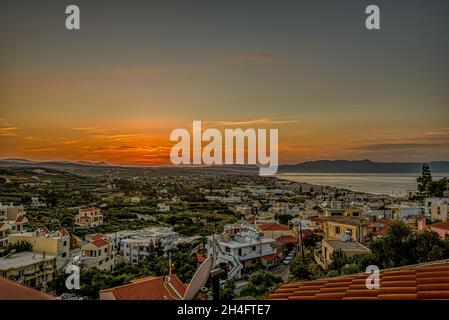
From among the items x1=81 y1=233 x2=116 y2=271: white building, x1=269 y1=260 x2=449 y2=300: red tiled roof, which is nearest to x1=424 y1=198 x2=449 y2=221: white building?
x1=269 y1=260 x2=449 y2=300: red tiled roof

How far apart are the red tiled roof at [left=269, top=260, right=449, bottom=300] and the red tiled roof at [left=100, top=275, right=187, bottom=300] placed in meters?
0.90

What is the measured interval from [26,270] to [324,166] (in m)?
2.48

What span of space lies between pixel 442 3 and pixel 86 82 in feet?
8.89

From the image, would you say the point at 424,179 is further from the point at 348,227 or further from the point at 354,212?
the point at 348,227

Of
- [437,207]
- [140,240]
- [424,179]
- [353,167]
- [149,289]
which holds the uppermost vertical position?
[353,167]

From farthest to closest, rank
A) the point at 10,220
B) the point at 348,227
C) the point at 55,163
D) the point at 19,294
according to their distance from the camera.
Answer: the point at 348,227
the point at 55,163
the point at 10,220
the point at 19,294

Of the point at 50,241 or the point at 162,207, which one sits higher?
the point at 162,207

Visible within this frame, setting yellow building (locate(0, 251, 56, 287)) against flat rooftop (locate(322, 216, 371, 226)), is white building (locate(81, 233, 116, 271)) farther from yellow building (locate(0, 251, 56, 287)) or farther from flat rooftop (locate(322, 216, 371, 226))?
flat rooftop (locate(322, 216, 371, 226))

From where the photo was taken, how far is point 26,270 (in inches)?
116

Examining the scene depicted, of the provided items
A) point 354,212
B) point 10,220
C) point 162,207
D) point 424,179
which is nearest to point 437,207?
point 424,179

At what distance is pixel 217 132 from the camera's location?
305 centimetres

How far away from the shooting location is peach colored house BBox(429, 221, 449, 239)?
315cm

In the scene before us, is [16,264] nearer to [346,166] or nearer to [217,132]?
[217,132]
